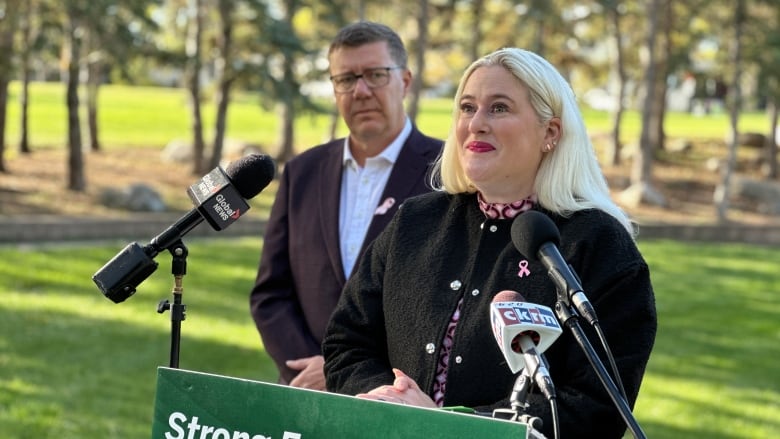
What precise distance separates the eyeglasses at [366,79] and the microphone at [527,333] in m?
2.54

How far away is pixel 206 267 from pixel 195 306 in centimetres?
268

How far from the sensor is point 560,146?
3.93 m

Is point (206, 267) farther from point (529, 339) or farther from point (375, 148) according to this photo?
point (529, 339)

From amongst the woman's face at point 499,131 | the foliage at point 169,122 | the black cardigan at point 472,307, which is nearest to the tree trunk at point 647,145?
the foliage at point 169,122

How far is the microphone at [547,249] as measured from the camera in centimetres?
310

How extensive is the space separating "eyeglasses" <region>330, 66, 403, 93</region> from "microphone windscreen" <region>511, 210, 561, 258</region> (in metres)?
2.26

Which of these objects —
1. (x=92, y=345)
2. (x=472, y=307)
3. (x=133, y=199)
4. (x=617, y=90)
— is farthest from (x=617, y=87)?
(x=472, y=307)

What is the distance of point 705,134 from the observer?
49.7m

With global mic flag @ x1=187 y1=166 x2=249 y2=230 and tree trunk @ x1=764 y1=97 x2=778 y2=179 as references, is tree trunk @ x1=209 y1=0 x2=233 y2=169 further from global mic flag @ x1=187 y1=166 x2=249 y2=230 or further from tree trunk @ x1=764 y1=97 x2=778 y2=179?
global mic flag @ x1=187 y1=166 x2=249 y2=230

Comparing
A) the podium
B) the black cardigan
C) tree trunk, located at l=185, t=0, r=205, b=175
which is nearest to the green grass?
the black cardigan

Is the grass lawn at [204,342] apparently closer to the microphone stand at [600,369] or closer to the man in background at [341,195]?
the man in background at [341,195]

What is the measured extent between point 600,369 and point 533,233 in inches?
16.8

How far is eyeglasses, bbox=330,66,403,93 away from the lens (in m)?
5.42

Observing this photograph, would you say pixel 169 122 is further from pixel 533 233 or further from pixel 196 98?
pixel 533 233
